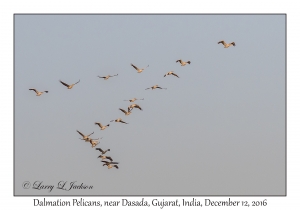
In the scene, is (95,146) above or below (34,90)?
below
